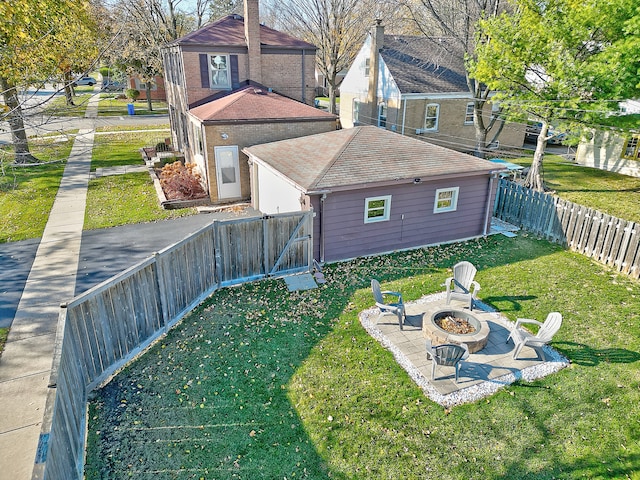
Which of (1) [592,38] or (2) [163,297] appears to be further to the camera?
(1) [592,38]

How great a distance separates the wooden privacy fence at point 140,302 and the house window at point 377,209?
1967 millimetres

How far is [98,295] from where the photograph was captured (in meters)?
7.32

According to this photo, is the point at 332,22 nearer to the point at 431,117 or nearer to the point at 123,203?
the point at 431,117

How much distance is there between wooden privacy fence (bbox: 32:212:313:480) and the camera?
5443 millimetres

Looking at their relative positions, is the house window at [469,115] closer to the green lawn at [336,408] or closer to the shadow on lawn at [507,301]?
the green lawn at [336,408]

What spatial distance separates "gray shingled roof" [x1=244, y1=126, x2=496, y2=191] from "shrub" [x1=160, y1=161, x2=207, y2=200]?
4283 millimetres

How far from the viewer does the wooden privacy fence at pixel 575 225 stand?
12.3 m

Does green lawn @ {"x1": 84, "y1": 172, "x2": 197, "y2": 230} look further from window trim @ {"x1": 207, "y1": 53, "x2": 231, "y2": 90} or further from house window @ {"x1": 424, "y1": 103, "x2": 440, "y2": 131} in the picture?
house window @ {"x1": 424, "y1": 103, "x2": 440, "y2": 131}

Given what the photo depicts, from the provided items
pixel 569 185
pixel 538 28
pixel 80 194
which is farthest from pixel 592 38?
pixel 80 194

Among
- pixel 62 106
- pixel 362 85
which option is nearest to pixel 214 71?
pixel 362 85

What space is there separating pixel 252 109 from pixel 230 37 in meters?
5.82

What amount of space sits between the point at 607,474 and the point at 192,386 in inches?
272

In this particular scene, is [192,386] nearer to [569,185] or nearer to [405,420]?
[405,420]

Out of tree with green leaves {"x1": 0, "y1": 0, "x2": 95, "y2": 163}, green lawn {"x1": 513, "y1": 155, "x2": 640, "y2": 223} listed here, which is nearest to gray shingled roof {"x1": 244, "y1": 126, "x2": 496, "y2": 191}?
tree with green leaves {"x1": 0, "y1": 0, "x2": 95, "y2": 163}
